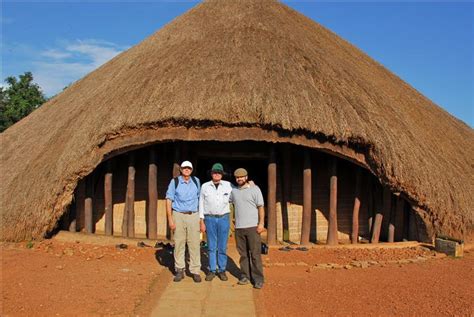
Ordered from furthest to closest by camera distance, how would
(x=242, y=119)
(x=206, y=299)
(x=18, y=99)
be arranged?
(x=18, y=99), (x=242, y=119), (x=206, y=299)

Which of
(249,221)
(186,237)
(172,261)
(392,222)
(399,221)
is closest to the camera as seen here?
(249,221)

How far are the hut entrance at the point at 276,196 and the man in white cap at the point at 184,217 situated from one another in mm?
3462

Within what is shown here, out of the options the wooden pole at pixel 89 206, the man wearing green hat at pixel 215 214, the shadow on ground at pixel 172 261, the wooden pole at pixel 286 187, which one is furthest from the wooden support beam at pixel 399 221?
the wooden pole at pixel 89 206

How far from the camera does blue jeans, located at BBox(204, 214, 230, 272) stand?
6.76 meters

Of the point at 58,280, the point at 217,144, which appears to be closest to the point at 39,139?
the point at 217,144

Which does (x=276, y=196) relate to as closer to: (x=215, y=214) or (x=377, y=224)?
(x=377, y=224)

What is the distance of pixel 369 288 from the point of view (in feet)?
21.6

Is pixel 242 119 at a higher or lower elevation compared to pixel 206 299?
higher

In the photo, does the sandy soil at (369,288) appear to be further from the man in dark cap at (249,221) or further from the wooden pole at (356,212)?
the wooden pole at (356,212)

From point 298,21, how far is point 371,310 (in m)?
11.5

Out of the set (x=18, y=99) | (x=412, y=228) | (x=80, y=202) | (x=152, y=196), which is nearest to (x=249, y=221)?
(x=152, y=196)

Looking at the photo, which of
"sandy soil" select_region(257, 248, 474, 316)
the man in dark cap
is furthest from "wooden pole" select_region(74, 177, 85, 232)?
the man in dark cap

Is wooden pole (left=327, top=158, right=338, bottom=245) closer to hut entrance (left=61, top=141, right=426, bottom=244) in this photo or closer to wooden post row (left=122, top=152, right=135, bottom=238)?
hut entrance (left=61, top=141, right=426, bottom=244)

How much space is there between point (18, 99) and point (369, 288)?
3500cm
